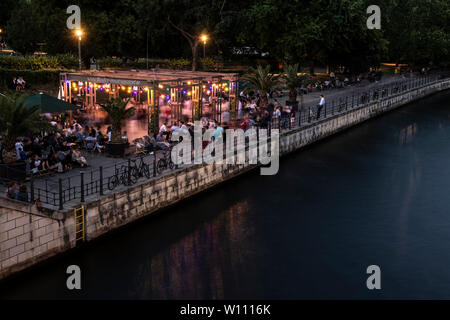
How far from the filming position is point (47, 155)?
21.8 metres

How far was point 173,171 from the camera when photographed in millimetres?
22312

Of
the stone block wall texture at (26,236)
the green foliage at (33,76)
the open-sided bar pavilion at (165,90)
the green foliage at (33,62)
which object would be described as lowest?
the stone block wall texture at (26,236)

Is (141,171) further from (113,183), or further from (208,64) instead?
(208,64)

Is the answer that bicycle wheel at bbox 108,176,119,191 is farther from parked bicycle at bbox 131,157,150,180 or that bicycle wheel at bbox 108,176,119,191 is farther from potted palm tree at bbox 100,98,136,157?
potted palm tree at bbox 100,98,136,157

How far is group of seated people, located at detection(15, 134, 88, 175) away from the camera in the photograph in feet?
66.6

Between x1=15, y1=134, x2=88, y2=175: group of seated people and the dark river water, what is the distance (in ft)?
12.8

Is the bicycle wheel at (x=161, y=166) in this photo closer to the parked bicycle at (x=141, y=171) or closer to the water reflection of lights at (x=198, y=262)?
the parked bicycle at (x=141, y=171)

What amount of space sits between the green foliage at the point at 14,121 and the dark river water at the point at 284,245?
5.31 m

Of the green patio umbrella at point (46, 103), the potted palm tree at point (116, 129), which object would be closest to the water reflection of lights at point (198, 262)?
the potted palm tree at point (116, 129)

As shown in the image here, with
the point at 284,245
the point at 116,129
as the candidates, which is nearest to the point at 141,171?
the point at 116,129

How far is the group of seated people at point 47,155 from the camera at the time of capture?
66.6 ft

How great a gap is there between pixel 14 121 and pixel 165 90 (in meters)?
10.3

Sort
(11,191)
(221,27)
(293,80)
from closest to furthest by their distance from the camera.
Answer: (11,191)
(293,80)
(221,27)

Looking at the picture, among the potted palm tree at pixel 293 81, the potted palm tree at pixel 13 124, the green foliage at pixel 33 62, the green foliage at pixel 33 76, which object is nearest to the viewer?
the potted palm tree at pixel 13 124
